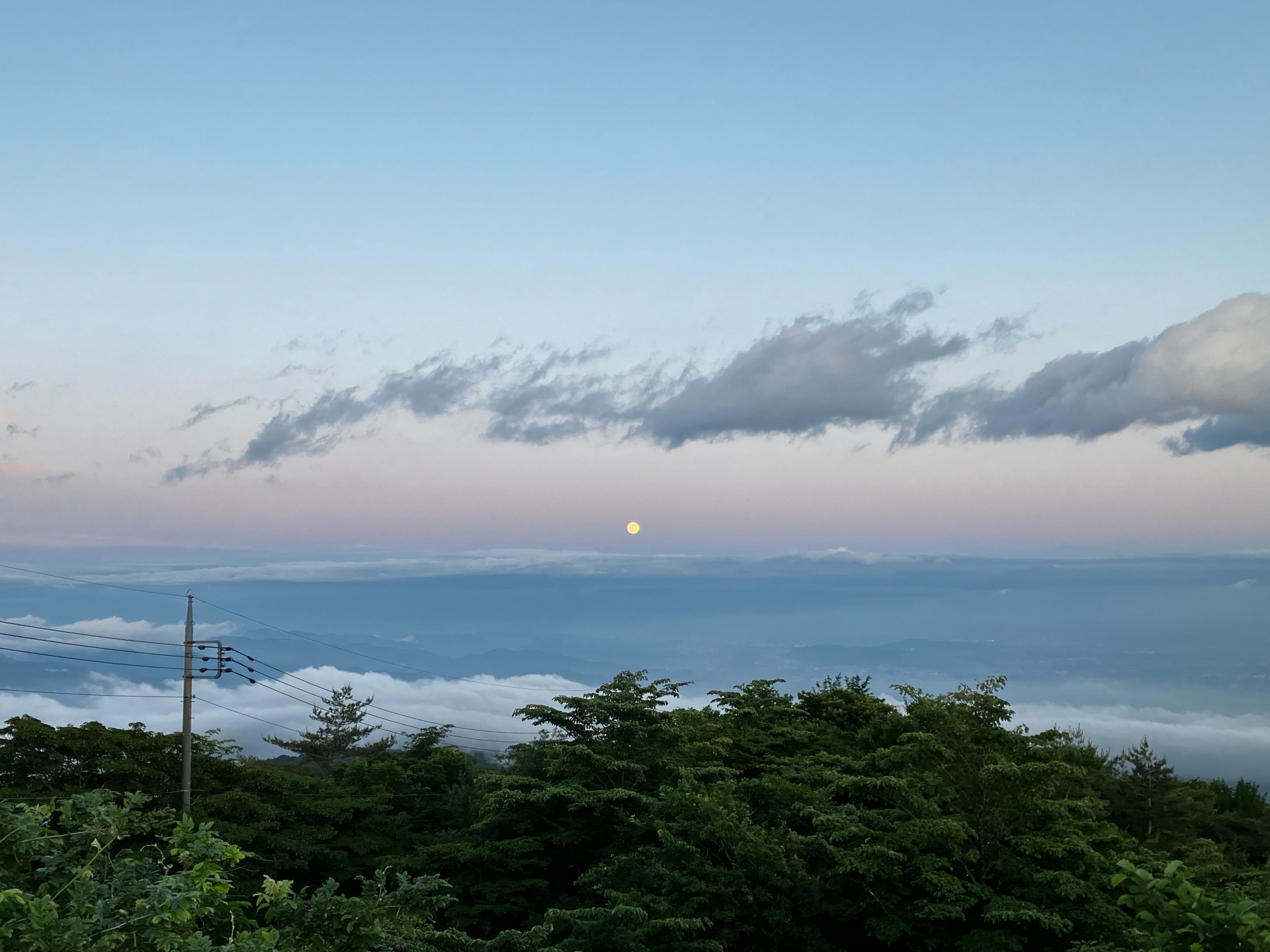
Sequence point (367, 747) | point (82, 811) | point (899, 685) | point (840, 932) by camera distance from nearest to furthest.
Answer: point (82, 811) → point (840, 932) → point (899, 685) → point (367, 747)

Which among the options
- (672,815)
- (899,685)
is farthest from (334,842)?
(899,685)

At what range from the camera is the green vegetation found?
356 inches

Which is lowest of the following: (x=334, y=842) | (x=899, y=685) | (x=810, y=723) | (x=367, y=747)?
(x=367, y=747)

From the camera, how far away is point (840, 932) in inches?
878

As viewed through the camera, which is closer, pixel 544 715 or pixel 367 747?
pixel 544 715

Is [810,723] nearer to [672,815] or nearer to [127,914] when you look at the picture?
[672,815]

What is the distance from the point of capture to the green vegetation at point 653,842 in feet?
29.7

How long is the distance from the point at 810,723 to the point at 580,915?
2158 centimetres

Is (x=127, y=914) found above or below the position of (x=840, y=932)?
above

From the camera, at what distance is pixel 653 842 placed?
26.0 m

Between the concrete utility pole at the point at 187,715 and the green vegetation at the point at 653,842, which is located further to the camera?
the concrete utility pole at the point at 187,715

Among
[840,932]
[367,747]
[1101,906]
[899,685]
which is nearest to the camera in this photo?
[1101,906]

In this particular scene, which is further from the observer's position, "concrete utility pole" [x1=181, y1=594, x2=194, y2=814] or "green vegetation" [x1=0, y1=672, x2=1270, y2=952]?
"concrete utility pole" [x1=181, y1=594, x2=194, y2=814]

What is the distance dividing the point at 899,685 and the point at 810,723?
1341 cm
